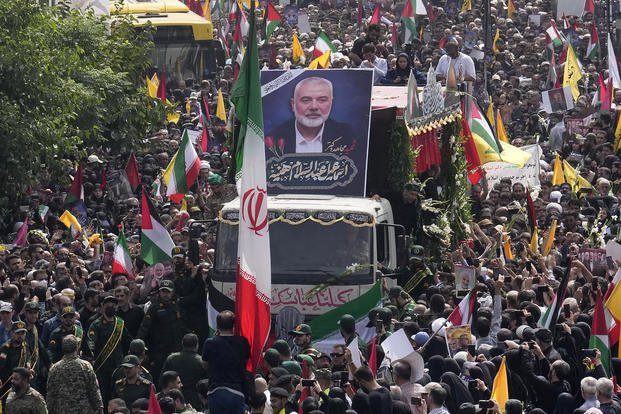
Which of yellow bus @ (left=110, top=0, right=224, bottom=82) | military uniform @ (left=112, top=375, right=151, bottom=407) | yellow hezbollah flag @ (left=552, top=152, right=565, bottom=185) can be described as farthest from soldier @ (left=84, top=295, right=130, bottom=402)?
yellow bus @ (left=110, top=0, right=224, bottom=82)

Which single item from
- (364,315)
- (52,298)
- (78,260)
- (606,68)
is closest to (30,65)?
(78,260)

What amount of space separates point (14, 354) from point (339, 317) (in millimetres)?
3206

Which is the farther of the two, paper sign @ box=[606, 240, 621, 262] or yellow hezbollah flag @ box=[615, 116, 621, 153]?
yellow hezbollah flag @ box=[615, 116, 621, 153]

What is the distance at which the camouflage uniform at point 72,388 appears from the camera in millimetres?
16391

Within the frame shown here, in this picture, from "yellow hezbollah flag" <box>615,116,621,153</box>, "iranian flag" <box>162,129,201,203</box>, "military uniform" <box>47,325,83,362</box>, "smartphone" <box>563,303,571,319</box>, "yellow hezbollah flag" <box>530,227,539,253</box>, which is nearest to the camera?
"military uniform" <box>47,325,83,362</box>

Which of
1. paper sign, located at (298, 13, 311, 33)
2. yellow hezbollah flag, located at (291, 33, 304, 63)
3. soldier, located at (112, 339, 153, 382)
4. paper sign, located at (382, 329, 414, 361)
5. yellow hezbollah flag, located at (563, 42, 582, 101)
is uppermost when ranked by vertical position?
paper sign, located at (298, 13, 311, 33)

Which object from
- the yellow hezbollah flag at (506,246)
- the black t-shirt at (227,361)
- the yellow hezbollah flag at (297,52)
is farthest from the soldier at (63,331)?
the yellow hezbollah flag at (297,52)

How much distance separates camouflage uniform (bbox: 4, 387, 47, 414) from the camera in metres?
16.0

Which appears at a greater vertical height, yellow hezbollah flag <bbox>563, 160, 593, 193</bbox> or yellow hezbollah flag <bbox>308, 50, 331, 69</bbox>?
yellow hezbollah flag <bbox>308, 50, 331, 69</bbox>

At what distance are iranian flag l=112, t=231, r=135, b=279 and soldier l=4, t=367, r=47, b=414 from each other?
5.68m

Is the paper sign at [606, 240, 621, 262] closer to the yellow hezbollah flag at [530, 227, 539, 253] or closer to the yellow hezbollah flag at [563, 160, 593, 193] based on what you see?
the yellow hezbollah flag at [530, 227, 539, 253]

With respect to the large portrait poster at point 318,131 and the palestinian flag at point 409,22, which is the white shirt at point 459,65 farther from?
the palestinian flag at point 409,22

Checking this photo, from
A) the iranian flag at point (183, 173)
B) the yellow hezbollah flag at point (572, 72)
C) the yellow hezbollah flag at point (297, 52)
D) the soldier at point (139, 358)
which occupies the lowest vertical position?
the soldier at point (139, 358)

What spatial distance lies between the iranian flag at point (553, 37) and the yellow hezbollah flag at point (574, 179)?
36.7ft
